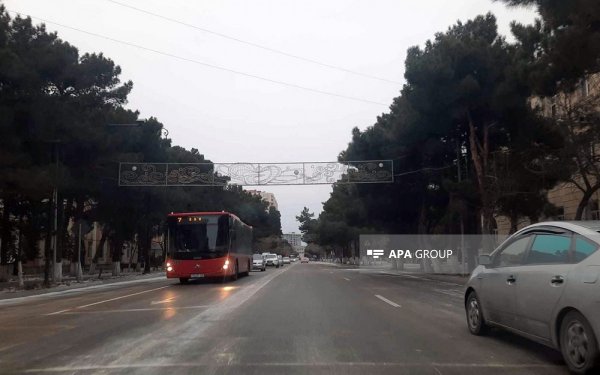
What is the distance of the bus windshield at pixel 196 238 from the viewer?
76.7 ft

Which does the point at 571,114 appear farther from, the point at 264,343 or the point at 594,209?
the point at 264,343

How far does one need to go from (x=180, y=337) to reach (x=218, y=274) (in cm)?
1477

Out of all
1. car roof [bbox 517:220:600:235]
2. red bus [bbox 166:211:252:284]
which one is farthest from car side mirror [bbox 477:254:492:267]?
red bus [bbox 166:211:252:284]

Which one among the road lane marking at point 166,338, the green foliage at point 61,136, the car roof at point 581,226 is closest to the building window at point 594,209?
the green foliage at point 61,136

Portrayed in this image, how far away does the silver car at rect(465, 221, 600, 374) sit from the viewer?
5570 millimetres

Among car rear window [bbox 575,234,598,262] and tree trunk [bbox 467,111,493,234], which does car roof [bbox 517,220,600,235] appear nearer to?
car rear window [bbox 575,234,598,262]

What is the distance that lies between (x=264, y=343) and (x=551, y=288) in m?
Result: 4.04

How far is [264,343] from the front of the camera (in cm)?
809

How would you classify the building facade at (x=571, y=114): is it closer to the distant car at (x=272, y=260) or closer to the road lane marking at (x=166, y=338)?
the road lane marking at (x=166, y=338)

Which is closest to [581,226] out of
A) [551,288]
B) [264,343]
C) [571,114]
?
[551,288]

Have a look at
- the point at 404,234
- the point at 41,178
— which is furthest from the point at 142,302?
the point at 404,234

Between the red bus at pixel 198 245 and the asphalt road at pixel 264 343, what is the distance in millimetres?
9985

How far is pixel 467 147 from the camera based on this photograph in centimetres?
3450
